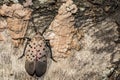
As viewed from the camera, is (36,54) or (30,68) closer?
(30,68)

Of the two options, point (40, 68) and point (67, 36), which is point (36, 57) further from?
point (67, 36)

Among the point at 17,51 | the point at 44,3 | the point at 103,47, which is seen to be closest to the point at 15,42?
the point at 17,51

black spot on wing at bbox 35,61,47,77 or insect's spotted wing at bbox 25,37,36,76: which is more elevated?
insect's spotted wing at bbox 25,37,36,76

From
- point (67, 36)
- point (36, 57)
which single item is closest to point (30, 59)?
point (36, 57)

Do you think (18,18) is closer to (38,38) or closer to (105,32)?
(38,38)
